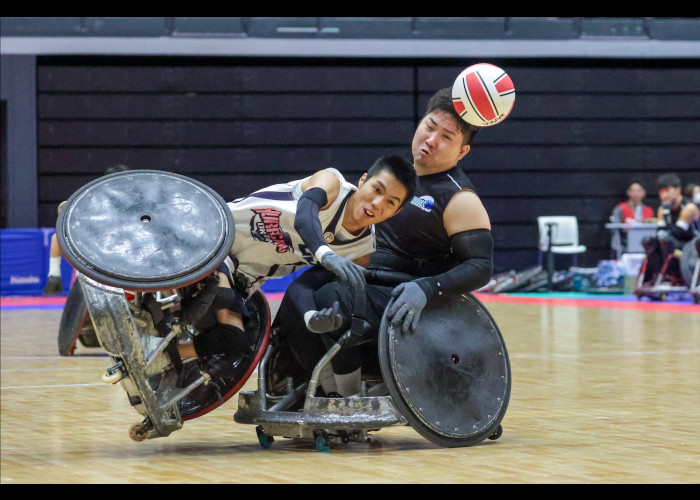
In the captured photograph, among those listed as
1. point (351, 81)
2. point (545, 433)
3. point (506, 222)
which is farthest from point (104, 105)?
point (545, 433)

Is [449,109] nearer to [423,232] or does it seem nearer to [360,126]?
[423,232]

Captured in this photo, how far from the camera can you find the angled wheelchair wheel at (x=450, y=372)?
4.77 m

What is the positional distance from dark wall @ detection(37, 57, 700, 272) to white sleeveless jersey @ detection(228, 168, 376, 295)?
568 inches

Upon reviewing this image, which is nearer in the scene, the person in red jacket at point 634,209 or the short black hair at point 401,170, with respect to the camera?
the short black hair at point 401,170

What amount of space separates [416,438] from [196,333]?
46.4 inches

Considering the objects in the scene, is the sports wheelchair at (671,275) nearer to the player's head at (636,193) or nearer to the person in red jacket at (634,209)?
the person in red jacket at (634,209)

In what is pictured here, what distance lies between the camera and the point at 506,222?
67.7 ft

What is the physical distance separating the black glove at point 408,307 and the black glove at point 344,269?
0.32 m

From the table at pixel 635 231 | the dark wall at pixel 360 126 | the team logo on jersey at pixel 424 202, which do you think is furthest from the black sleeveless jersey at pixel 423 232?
the dark wall at pixel 360 126

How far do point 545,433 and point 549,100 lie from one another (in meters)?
16.1

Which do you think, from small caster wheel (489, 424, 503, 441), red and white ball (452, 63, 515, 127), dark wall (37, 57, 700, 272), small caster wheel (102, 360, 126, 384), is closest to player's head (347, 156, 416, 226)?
red and white ball (452, 63, 515, 127)

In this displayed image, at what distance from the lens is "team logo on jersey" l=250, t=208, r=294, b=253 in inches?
194

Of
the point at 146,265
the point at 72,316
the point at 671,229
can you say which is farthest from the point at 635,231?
the point at 146,265

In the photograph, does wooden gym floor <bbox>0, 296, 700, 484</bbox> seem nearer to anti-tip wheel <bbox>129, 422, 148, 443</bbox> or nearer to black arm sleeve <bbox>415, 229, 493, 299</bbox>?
anti-tip wheel <bbox>129, 422, 148, 443</bbox>
